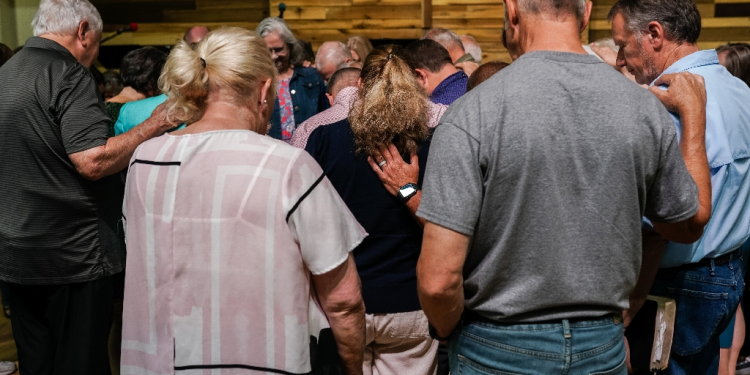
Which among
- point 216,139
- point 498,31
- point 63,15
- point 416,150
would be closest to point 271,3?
point 498,31

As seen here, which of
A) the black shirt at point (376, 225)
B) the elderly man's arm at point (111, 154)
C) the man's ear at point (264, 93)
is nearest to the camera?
the man's ear at point (264, 93)

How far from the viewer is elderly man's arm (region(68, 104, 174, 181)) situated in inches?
89.8

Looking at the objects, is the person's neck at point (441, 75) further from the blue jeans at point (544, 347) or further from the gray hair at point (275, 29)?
the blue jeans at point (544, 347)

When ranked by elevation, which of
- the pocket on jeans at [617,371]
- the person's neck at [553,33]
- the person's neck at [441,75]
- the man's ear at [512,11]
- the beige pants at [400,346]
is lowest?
the beige pants at [400,346]

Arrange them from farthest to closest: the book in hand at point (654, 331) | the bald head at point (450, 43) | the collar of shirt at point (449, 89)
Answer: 1. the bald head at point (450, 43)
2. the collar of shirt at point (449, 89)
3. the book in hand at point (654, 331)

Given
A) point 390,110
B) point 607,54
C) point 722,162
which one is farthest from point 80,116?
point 607,54

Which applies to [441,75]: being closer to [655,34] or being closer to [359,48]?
[655,34]

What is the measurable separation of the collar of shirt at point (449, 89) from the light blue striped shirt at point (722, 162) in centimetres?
133

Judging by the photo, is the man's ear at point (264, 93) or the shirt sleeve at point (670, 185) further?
the man's ear at point (264, 93)

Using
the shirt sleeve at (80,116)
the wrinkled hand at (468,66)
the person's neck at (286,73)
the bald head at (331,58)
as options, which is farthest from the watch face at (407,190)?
the bald head at (331,58)

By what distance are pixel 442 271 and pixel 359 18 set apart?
19.2 ft

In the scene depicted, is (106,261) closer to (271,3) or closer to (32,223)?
(32,223)

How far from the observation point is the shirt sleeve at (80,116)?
7.50ft

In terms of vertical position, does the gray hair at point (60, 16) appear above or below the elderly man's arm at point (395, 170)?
above
